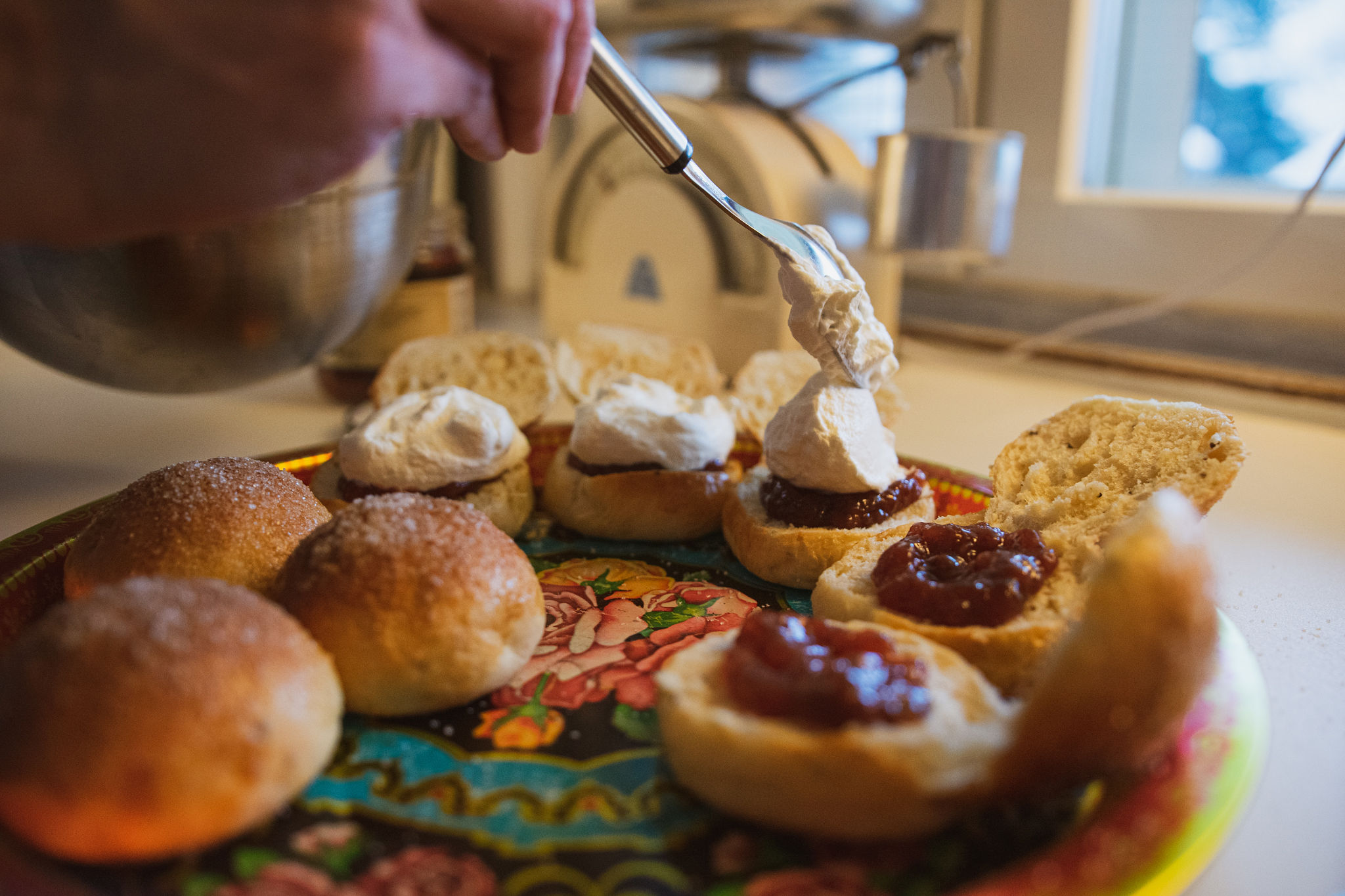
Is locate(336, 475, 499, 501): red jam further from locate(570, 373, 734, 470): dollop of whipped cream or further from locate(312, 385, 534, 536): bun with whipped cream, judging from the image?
locate(570, 373, 734, 470): dollop of whipped cream

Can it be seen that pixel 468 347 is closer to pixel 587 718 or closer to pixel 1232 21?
pixel 587 718

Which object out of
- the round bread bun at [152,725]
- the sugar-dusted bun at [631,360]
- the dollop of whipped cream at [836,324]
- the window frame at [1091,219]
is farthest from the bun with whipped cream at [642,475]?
the window frame at [1091,219]

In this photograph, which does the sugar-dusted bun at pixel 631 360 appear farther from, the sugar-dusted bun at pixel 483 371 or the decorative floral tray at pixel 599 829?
the decorative floral tray at pixel 599 829

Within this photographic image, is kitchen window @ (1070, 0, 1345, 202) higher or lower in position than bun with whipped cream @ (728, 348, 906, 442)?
higher

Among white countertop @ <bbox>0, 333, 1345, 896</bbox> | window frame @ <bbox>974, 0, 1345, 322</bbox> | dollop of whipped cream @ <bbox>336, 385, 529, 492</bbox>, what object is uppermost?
window frame @ <bbox>974, 0, 1345, 322</bbox>

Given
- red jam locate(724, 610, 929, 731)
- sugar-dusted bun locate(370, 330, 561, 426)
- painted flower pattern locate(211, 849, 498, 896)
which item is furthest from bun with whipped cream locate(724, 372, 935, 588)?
painted flower pattern locate(211, 849, 498, 896)

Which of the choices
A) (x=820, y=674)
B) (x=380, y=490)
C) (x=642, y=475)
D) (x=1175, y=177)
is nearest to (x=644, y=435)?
(x=642, y=475)
